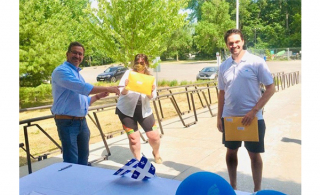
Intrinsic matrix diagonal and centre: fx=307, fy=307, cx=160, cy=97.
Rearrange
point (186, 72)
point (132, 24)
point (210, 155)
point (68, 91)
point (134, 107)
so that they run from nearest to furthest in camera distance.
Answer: point (68, 91) < point (134, 107) < point (210, 155) < point (132, 24) < point (186, 72)

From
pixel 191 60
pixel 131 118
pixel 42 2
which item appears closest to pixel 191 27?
pixel 191 60

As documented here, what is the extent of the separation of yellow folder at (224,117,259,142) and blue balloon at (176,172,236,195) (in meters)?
1.51

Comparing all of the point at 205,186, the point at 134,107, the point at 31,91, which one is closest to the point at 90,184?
the point at 205,186

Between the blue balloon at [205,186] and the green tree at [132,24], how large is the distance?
10834mm

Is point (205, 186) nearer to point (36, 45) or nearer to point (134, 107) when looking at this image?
point (134, 107)

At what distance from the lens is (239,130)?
8.90ft

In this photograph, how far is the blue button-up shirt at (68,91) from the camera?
105 inches

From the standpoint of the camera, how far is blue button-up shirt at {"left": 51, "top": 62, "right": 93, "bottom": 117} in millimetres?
2678

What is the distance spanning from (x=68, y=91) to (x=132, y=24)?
9.67m

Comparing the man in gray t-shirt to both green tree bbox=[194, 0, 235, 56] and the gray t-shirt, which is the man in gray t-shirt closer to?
the gray t-shirt

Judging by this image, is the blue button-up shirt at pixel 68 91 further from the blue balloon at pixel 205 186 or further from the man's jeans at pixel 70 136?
the blue balloon at pixel 205 186

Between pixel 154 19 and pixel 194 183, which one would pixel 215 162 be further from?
pixel 154 19

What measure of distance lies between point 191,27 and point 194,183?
1869 inches

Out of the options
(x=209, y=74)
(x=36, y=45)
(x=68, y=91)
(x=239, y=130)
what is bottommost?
(x=239, y=130)
